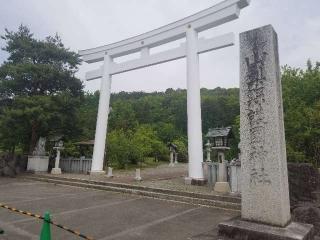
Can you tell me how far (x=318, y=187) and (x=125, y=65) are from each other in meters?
11.6

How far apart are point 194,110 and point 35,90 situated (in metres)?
10.6

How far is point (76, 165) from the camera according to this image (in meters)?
17.1

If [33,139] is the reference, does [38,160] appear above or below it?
below

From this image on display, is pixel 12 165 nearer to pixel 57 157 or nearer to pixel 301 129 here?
pixel 57 157

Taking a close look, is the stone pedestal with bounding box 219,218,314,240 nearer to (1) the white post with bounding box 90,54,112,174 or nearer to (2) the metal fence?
(1) the white post with bounding box 90,54,112,174

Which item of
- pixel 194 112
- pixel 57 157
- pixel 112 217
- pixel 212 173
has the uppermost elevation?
pixel 194 112

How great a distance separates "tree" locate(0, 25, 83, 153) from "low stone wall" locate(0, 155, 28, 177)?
0.75 m

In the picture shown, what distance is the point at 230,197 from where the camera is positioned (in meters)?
7.93

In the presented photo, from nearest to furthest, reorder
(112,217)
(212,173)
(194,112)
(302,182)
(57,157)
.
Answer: (302,182) < (112,217) < (194,112) < (212,173) < (57,157)

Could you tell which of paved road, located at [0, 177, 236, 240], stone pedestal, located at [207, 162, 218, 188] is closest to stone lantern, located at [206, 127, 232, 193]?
stone pedestal, located at [207, 162, 218, 188]

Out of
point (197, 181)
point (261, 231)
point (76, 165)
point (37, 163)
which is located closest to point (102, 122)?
point (76, 165)

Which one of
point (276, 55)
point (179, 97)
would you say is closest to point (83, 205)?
point (276, 55)

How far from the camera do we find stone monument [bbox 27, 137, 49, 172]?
16.2 metres

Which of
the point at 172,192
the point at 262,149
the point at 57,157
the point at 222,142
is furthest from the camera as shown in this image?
the point at 57,157
